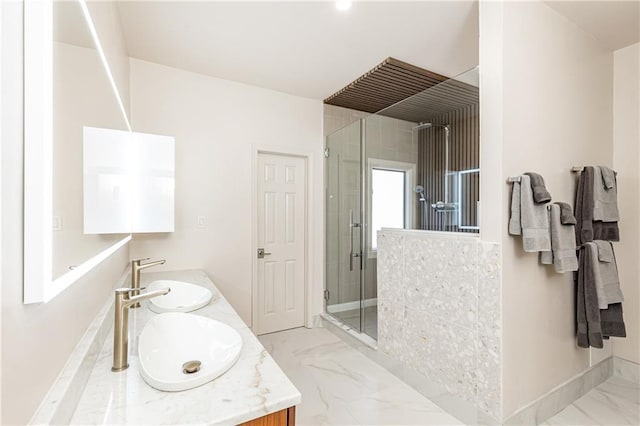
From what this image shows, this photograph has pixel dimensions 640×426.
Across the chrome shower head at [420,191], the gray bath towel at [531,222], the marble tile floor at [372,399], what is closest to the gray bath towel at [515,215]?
the gray bath towel at [531,222]

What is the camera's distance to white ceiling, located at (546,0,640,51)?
195cm

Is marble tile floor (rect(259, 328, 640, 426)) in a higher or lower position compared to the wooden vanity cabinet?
lower

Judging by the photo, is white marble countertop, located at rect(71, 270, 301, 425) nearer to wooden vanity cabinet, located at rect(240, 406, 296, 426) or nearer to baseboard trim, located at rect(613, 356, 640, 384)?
wooden vanity cabinet, located at rect(240, 406, 296, 426)

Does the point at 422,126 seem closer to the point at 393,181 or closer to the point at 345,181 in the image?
the point at 393,181

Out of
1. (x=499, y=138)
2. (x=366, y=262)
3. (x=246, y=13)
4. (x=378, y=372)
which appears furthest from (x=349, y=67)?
(x=378, y=372)

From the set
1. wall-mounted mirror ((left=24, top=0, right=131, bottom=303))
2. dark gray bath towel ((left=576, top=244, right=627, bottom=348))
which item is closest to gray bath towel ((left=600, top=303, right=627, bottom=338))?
dark gray bath towel ((left=576, top=244, right=627, bottom=348))

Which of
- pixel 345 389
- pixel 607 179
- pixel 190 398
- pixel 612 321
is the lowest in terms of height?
pixel 345 389

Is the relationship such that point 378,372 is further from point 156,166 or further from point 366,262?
point 156,166

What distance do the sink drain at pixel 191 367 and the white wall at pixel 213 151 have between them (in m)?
1.86

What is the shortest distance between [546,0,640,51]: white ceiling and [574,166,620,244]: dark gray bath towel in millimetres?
1037

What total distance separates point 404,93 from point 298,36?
152 cm

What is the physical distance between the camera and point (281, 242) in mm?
3371

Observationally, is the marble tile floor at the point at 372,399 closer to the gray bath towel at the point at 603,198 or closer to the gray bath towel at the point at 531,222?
the gray bath towel at the point at 531,222

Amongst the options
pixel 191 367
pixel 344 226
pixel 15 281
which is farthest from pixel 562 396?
pixel 15 281
